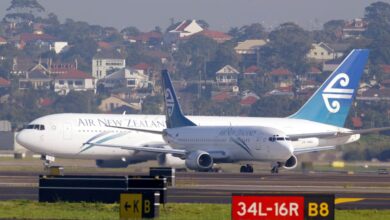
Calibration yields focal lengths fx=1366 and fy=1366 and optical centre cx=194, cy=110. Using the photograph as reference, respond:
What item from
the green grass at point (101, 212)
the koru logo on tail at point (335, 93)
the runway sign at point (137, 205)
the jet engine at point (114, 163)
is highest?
the koru logo on tail at point (335, 93)

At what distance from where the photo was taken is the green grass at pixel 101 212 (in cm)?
3969

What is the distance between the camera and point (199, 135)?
8162 cm

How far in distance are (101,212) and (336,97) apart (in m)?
51.8

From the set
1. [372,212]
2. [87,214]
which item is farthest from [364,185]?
[87,214]

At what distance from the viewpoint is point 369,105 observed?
7564 inches

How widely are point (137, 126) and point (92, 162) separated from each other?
11.7 meters

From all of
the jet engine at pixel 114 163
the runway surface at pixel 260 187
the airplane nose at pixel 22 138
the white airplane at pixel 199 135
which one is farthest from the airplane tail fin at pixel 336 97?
the runway surface at pixel 260 187

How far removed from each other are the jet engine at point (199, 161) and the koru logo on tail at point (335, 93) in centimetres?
1402

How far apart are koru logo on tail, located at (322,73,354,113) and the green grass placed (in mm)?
47412

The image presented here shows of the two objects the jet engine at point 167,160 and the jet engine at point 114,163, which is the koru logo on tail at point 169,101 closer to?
the jet engine at point 114,163

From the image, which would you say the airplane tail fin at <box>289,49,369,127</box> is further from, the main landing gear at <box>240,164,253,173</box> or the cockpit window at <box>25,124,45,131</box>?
the cockpit window at <box>25,124,45,131</box>

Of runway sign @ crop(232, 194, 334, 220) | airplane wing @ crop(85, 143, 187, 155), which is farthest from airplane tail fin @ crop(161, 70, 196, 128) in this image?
runway sign @ crop(232, 194, 334, 220)

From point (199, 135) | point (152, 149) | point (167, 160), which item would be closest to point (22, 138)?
point (152, 149)

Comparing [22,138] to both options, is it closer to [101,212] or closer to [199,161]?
[199,161]
